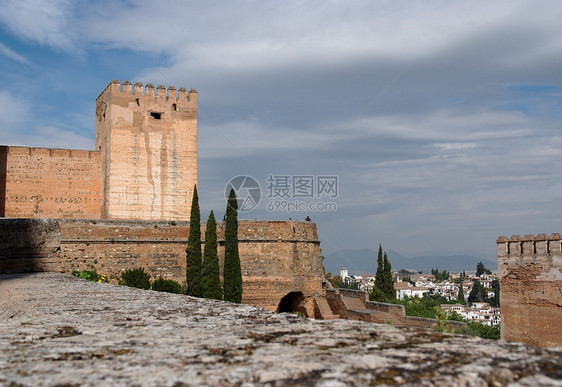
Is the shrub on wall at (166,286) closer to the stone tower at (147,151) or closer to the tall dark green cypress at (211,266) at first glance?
the tall dark green cypress at (211,266)

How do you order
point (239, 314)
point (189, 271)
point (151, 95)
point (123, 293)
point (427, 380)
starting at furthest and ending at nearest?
point (151, 95) < point (189, 271) < point (123, 293) < point (239, 314) < point (427, 380)

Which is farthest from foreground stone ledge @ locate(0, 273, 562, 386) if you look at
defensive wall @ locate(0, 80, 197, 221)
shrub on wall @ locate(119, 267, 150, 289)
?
defensive wall @ locate(0, 80, 197, 221)

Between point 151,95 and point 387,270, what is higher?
point 151,95

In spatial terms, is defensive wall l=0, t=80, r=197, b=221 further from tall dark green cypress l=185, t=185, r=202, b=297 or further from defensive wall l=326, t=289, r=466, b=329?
defensive wall l=326, t=289, r=466, b=329

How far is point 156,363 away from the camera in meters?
1.74

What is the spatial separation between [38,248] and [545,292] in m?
15.7

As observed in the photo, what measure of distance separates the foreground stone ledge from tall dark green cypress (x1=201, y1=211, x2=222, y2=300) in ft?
55.9

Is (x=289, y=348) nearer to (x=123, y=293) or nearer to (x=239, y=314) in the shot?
(x=239, y=314)

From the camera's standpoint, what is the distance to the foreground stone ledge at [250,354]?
153cm

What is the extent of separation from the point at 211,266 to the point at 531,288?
11172mm

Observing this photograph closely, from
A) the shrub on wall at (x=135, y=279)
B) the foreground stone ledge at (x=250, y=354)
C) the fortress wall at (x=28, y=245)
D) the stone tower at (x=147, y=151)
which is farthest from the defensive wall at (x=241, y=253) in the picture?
the foreground stone ledge at (x=250, y=354)

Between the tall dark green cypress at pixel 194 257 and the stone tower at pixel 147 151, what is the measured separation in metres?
3.78

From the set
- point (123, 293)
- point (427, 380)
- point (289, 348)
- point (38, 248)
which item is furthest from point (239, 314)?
point (38, 248)

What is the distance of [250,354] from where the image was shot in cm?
180
